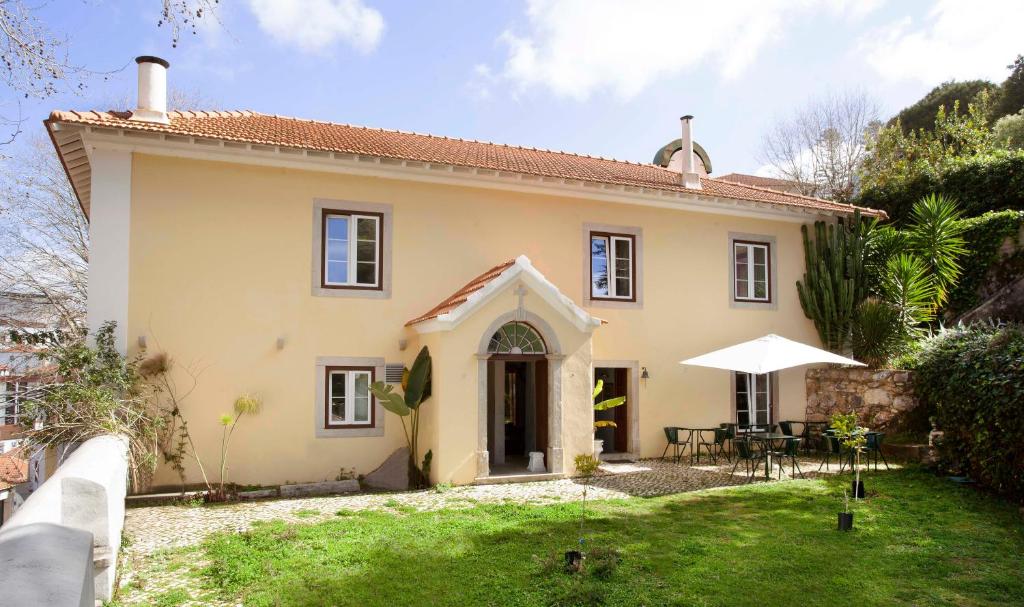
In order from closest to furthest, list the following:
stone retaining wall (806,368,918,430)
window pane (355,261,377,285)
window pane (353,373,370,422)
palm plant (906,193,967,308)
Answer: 1. window pane (353,373,370,422)
2. window pane (355,261,377,285)
3. stone retaining wall (806,368,918,430)
4. palm plant (906,193,967,308)

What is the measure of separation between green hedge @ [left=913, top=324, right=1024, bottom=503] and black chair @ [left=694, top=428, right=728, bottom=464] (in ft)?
14.1

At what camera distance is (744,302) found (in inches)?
664

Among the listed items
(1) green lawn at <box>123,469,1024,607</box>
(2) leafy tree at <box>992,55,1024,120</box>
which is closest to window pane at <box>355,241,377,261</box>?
(1) green lawn at <box>123,469,1024,607</box>

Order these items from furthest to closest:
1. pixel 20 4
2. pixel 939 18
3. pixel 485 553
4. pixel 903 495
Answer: pixel 939 18 < pixel 903 495 < pixel 485 553 < pixel 20 4

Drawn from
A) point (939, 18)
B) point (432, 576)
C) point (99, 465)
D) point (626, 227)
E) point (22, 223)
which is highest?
point (939, 18)

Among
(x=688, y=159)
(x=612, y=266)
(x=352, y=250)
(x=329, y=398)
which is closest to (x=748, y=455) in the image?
(x=612, y=266)

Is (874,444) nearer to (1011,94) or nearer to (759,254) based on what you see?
(759,254)

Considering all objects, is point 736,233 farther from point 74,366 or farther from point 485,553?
point 74,366

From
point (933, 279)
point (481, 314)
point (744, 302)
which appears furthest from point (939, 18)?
point (481, 314)

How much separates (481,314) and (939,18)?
1183 centimetres

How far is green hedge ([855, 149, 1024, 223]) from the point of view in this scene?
63.5 feet

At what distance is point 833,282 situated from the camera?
56.1 feet

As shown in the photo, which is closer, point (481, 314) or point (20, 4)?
point (20, 4)

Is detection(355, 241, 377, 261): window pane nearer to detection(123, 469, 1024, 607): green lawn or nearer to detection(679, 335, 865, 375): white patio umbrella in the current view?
detection(123, 469, 1024, 607): green lawn
